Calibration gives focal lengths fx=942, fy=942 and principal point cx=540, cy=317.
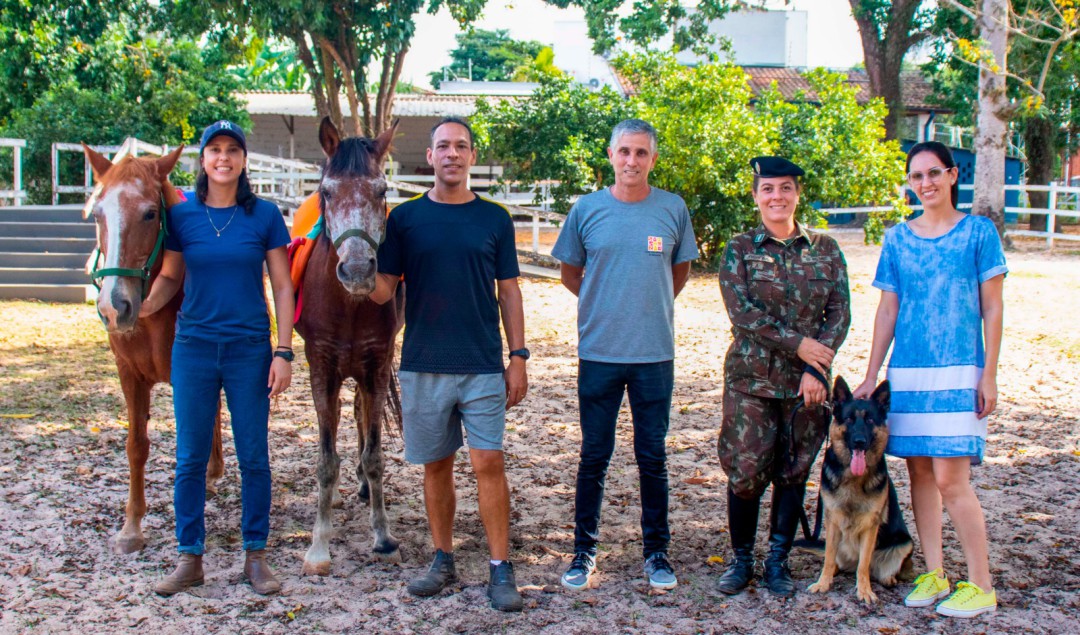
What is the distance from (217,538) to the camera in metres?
4.89

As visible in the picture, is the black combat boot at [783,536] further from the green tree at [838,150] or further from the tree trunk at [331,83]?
the tree trunk at [331,83]

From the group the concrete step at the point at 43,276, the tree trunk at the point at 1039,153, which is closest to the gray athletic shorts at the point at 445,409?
the concrete step at the point at 43,276

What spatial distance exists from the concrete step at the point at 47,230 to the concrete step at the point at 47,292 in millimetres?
1928

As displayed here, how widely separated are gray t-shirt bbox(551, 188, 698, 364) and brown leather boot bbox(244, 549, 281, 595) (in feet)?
5.60

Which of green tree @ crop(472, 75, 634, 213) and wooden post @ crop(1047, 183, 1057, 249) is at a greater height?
green tree @ crop(472, 75, 634, 213)

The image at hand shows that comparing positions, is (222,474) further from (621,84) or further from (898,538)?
(621,84)

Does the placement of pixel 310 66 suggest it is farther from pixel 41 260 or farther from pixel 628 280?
pixel 628 280

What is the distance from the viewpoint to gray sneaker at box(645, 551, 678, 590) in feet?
13.9

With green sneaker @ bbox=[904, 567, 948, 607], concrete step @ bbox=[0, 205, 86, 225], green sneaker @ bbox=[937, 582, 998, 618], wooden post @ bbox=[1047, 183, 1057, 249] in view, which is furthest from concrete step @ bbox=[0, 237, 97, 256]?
wooden post @ bbox=[1047, 183, 1057, 249]

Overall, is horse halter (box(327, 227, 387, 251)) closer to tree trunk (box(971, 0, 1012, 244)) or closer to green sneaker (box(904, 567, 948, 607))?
green sneaker (box(904, 567, 948, 607))

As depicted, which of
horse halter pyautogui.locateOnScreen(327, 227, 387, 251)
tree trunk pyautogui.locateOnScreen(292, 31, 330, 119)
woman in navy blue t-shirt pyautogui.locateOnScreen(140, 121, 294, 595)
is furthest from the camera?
tree trunk pyautogui.locateOnScreen(292, 31, 330, 119)

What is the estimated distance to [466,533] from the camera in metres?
5.02

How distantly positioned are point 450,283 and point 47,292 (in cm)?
1099

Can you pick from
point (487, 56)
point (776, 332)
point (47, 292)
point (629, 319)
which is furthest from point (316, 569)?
point (487, 56)
